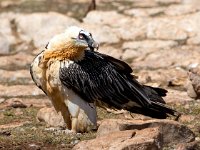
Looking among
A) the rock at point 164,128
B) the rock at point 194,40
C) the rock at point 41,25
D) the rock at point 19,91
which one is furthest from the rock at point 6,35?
the rock at point 164,128

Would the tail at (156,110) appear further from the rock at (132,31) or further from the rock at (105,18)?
the rock at (105,18)

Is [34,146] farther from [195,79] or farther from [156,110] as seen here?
[195,79]

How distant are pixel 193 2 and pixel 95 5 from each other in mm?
3933

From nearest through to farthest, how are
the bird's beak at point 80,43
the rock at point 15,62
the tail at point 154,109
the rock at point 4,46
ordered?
the bird's beak at point 80,43, the tail at point 154,109, the rock at point 15,62, the rock at point 4,46

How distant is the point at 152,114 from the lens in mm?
11734

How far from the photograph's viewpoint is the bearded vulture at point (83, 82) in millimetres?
Result: 10828

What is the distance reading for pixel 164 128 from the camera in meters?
9.78

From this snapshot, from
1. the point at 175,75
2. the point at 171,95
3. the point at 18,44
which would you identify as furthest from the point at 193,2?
the point at 171,95

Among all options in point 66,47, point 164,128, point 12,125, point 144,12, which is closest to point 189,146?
point 164,128

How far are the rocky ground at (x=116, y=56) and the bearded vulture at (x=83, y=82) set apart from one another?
0.41 meters

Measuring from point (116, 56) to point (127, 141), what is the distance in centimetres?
1394

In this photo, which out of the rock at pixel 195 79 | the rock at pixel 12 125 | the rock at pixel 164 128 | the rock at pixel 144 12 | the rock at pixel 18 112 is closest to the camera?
the rock at pixel 164 128

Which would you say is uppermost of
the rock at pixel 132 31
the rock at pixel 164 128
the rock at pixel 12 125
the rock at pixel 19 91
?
the rock at pixel 164 128

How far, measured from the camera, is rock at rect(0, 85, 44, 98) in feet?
58.1
